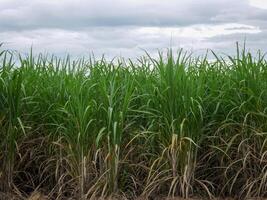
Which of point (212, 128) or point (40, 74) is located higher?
point (40, 74)

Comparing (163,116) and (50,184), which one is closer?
(163,116)

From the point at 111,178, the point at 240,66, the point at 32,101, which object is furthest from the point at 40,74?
the point at 240,66

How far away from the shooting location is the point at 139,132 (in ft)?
17.4

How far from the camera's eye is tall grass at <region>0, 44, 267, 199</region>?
16.9ft

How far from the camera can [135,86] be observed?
5703mm

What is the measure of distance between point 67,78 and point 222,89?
1647mm

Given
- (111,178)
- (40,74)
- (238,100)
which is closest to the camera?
(111,178)

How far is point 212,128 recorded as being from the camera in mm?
5477

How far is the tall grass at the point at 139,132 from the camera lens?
5152 millimetres

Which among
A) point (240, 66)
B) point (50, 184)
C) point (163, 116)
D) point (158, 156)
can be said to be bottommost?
point (50, 184)

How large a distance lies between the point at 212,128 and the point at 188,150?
460 millimetres

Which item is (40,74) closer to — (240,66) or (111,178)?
(111,178)

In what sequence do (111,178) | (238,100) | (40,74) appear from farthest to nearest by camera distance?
(40,74), (238,100), (111,178)

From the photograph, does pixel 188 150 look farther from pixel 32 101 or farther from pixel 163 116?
pixel 32 101
